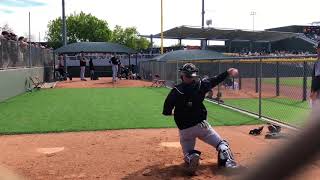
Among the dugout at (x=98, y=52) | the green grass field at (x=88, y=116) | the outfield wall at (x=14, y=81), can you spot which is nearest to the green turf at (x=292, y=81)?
the green grass field at (x=88, y=116)

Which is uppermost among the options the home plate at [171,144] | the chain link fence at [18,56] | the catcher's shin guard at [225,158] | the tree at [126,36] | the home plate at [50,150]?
the tree at [126,36]

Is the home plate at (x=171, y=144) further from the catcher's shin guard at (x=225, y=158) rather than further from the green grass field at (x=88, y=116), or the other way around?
the green grass field at (x=88, y=116)

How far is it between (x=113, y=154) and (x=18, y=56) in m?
15.3

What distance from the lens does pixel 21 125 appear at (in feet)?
36.3

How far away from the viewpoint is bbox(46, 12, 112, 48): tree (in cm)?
8131

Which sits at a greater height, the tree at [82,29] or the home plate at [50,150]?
the tree at [82,29]

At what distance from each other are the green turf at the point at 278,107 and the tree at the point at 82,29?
6616 centimetres

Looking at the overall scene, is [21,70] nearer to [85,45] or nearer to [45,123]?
[45,123]

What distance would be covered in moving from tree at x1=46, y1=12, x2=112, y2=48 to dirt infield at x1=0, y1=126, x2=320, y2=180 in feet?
239

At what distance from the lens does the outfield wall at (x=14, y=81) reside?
699 inches

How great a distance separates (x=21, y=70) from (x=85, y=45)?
50.2ft

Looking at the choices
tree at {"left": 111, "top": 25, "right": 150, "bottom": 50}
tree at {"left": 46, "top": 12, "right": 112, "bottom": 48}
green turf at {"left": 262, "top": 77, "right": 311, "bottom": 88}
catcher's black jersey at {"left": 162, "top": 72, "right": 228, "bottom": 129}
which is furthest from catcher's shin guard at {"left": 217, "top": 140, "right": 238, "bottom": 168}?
tree at {"left": 111, "top": 25, "right": 150, "bottom": 50}

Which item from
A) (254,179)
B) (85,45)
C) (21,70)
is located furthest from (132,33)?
(254,179)

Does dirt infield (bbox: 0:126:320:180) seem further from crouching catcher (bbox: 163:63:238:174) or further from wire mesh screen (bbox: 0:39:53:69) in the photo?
wire mesh screen (bbox: 0:39:53:69)
